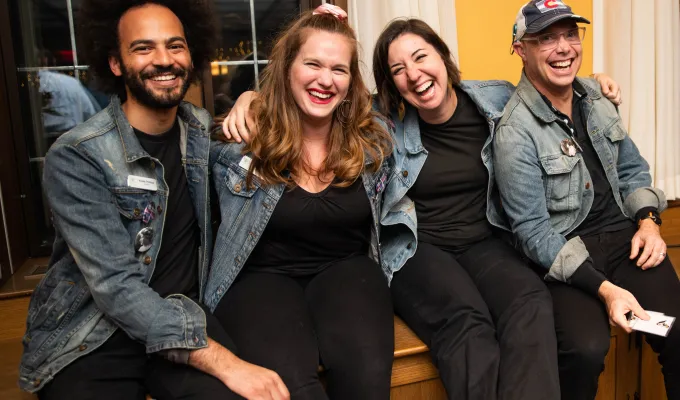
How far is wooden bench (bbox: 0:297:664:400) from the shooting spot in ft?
5.97

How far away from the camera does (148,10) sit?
5.67ft

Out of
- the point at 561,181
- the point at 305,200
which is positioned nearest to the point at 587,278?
the point at 561,181

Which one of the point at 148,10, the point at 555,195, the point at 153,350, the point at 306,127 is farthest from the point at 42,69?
the point at 555,195

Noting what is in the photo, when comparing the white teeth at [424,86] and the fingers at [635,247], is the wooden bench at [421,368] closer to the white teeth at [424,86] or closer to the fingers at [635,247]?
the fingers at [635,247]

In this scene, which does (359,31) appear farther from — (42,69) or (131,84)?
(42,69)

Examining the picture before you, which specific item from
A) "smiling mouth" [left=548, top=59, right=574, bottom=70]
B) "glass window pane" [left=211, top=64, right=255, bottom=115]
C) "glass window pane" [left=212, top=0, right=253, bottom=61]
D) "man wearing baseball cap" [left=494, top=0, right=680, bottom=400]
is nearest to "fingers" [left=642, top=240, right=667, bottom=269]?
"man wearing baseball cap" [left=494, top=0, right=680, bottom=400]

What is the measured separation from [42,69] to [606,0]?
2.79 meters

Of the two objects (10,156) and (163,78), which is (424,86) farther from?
(10,156)

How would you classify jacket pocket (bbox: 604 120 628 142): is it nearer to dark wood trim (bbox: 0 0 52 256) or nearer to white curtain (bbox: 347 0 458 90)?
white curtain (bbox: 347 0 458 90)

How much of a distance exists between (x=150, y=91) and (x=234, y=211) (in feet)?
1.40

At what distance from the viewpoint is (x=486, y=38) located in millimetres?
2910

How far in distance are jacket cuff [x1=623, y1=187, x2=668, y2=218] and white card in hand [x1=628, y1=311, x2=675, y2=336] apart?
1.47 feet

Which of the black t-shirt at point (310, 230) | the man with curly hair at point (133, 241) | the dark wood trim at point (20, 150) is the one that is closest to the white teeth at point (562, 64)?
the black t-shirt at point (310, 230)

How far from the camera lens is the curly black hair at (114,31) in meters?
1.75
